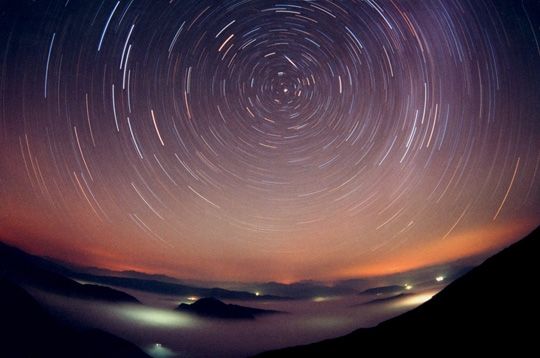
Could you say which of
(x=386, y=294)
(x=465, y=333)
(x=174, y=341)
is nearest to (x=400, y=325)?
(x=386, y=294)

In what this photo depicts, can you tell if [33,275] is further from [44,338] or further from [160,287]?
[160,287]

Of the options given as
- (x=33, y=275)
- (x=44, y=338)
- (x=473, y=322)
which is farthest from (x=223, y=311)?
(x=473, y=322)

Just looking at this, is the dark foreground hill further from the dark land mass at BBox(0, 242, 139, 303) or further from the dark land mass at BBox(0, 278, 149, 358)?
the dark land mass at BBox(0, 242, 139, 303)

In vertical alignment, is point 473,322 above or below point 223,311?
above

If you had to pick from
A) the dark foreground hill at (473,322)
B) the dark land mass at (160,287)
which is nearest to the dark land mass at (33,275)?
the dark land mass at (160,287)

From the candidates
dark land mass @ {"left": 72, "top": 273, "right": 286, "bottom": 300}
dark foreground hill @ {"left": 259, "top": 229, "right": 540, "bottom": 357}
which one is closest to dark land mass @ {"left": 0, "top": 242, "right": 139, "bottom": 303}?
dark land mass @ {"left": 72, "top": 273, "right": 286, "bottom": 300}

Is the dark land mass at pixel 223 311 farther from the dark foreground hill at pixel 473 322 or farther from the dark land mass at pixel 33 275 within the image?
the dark foreground hill at pixel 473 322

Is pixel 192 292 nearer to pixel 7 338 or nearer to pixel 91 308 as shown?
pixel 91 308
